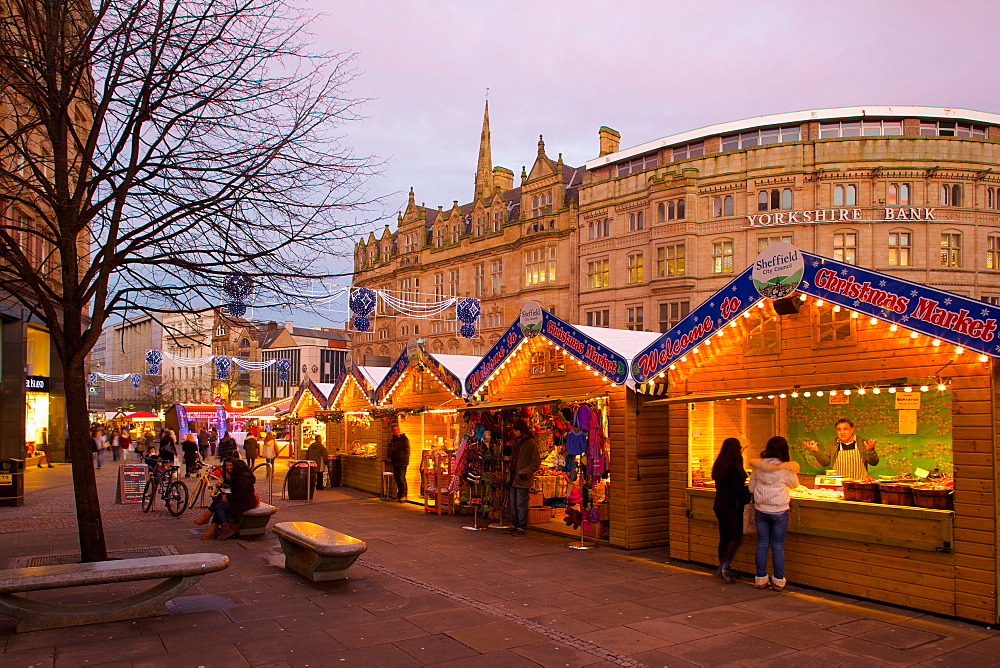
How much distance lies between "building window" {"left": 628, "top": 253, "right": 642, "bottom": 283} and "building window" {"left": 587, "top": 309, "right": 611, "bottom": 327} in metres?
2.32

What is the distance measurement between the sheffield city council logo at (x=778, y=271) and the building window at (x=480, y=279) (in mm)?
39149

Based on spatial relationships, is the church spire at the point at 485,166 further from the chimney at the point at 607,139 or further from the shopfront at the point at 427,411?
the shopfront at the point at 427,411

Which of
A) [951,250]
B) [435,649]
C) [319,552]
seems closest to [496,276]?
[951,250]

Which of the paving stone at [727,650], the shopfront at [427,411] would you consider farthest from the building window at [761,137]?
the paving stone at [727,650]

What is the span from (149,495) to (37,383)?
1537cm

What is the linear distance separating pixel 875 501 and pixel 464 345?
4065 cm

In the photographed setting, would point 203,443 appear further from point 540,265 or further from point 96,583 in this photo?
point 96,583

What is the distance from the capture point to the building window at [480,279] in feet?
158

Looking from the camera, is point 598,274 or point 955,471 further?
point 598,274

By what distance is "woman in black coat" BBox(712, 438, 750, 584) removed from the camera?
876 cm

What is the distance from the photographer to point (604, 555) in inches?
414

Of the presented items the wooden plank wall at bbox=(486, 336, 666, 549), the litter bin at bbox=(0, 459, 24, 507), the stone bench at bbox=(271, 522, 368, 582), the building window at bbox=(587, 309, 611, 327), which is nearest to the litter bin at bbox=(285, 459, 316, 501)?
the litter bin at bbox=(0, 459, 24, 507)

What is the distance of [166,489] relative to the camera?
15.1 metres

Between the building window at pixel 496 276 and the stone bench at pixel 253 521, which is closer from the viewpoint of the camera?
the stone bench at pixel 253 521
